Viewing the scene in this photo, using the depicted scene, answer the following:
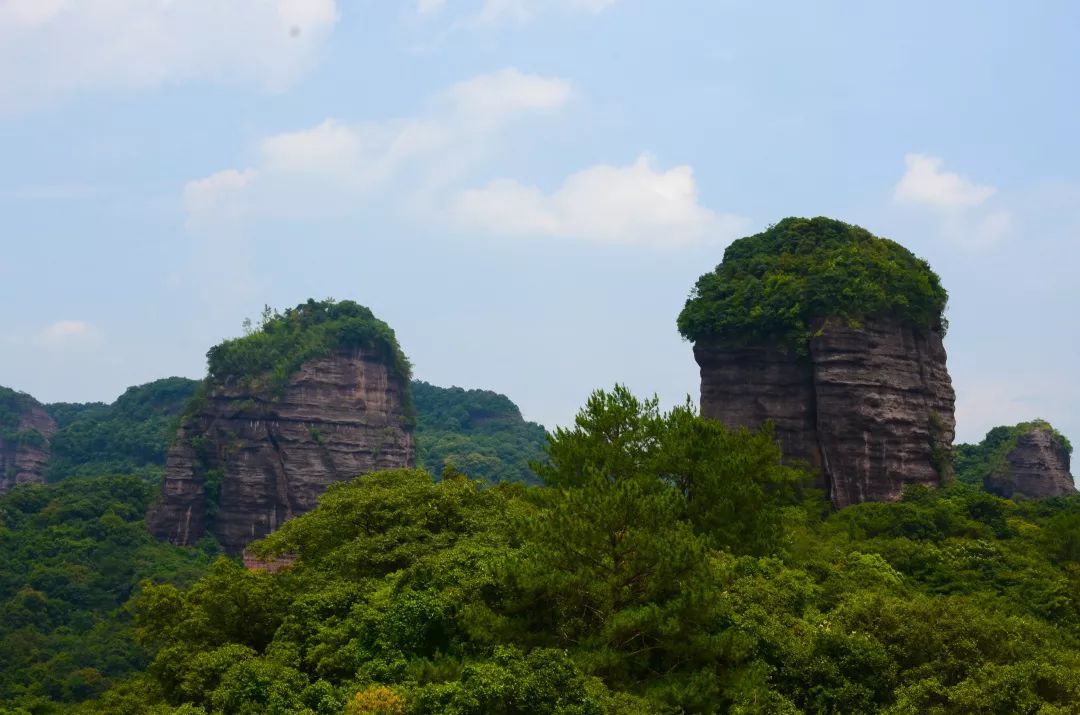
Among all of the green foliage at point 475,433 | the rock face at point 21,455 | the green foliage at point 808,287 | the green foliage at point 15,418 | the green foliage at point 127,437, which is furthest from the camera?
the green foliage at point 475,433

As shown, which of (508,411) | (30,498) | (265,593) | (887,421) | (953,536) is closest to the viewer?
(265,593)

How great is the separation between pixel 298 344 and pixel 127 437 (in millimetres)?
42446

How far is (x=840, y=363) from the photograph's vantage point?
5562 cm

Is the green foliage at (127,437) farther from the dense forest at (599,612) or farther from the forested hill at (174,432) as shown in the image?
the dense forest at (599,612)

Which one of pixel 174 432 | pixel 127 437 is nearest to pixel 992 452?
pixel 174 432

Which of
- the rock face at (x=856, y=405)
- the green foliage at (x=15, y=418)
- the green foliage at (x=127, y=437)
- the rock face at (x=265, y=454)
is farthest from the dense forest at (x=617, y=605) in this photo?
the green foliage at (x=15, y=418)

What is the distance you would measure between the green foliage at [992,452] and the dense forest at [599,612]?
50.2 m

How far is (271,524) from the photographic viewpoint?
77875 mm

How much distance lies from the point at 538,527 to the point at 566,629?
2686 mm

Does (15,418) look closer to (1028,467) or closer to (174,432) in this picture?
(174,432)

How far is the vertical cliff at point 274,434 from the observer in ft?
257

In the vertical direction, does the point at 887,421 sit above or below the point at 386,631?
above

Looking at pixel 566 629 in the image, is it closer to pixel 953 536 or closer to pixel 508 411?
pixel 953 536

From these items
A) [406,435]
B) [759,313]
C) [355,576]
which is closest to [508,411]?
[406,435]
